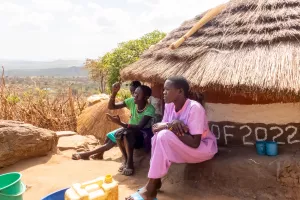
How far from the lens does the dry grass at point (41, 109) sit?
304 inches

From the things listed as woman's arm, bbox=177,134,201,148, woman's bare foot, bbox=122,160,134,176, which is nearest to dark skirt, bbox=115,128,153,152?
woman's bare foot, bbox=122,160,134,176

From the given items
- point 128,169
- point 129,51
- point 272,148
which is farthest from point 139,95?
point 129,51

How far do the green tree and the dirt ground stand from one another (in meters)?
8.62

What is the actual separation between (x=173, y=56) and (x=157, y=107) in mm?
1025

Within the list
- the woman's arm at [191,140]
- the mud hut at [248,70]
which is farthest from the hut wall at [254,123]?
the woman's arm at [191,140]

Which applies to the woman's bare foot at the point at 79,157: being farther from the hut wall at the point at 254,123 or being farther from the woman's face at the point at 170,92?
the woman's face at the point at 170,92

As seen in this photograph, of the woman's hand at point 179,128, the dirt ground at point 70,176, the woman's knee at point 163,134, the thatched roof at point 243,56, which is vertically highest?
the thatched roof at point 243,56

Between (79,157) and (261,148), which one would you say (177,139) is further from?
(79,157)

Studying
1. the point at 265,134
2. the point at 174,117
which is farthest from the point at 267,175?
the point at 174,117

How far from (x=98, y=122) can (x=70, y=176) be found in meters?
3.55

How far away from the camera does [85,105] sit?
8930mm

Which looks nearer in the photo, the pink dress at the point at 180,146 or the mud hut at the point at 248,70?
the pink dress at the point at 180,146

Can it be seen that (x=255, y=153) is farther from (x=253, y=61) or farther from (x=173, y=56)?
(x=173, y=56)

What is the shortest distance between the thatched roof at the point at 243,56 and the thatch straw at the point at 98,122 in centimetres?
282
